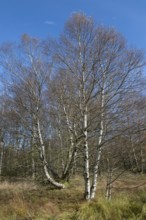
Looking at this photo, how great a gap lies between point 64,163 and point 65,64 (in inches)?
291

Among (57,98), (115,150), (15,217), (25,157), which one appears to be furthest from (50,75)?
(15,217)

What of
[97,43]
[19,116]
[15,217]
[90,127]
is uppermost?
[97,43]

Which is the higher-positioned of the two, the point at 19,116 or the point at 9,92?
the point at 9,92

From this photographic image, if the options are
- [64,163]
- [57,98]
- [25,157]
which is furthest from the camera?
[25,157]

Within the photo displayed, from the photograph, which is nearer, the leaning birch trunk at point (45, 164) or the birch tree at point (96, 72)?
the birch tree at point (96, 72)

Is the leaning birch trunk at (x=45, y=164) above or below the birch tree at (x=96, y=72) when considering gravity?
below

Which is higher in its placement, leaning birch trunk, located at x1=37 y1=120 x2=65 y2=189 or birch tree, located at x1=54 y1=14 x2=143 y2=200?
birch tree, located at x1=54 y1=14 x2=143 y2=200

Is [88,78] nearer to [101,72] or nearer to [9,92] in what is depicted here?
[101,72]

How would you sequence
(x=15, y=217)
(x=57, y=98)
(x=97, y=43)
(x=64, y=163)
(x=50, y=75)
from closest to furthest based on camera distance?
(x=15, y=217), (x=97, y=43), (x=57, y=98), (x=50, y=75), (x=64, y=163)

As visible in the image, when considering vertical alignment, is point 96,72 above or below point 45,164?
above

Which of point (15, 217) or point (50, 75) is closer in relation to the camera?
point (15, 217)

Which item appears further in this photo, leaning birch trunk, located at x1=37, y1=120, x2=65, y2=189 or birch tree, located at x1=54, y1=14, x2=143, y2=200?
leaning birch trunk, located at x1=37, y1=120, x2=65, y2=189

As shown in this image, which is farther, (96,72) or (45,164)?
(45,164)

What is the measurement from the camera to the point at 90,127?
1134cm
